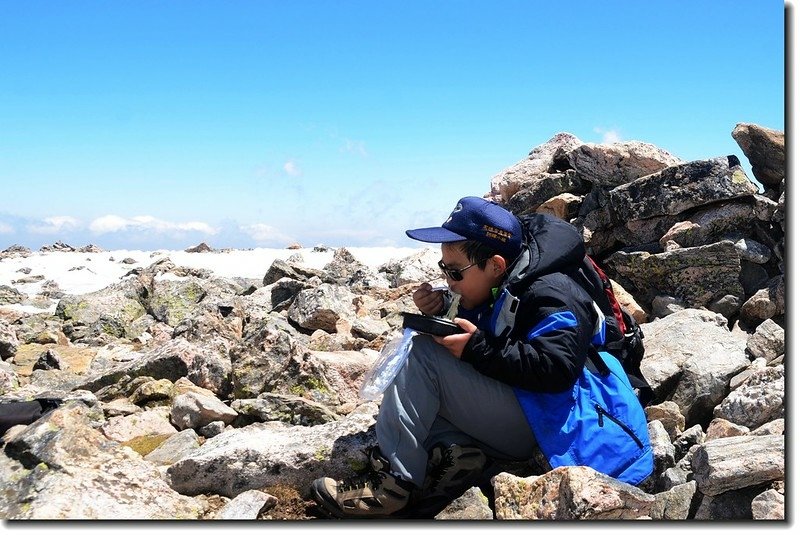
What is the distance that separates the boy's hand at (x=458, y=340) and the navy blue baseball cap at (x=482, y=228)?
2.13ft

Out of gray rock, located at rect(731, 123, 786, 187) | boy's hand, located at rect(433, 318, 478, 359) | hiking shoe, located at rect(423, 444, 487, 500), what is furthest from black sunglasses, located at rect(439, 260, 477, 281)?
gray rock, located at rect(731, 123, 786, 187)

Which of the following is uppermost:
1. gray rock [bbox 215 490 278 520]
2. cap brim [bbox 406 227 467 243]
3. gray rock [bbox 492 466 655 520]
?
cap brim [bbox 406 227 467 243]

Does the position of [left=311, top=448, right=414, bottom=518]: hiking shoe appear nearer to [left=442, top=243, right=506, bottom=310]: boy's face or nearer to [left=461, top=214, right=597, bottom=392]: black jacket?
[left=461, top=214, right=597, bottom=392]: black jacket

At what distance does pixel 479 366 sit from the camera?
4883 mm

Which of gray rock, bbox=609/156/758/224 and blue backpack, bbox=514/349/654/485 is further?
gray rock, bbox=609/156/758/224

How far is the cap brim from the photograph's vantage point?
519cm

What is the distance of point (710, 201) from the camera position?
11.7 meters

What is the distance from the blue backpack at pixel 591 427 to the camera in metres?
4.89

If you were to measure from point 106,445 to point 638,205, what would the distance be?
9790mm

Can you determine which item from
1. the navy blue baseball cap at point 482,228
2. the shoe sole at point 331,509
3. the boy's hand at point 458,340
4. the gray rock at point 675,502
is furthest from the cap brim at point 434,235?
the gray rock at point 675,502

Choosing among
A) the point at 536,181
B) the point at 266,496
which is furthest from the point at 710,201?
the point at 266,496

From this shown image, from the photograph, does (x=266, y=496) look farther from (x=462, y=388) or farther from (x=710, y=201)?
(x=710, y=201)

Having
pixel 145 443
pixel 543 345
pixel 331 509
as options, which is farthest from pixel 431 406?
pixel 145 443

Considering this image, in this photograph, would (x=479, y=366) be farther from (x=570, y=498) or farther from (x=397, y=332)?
(x=397, y=332)
